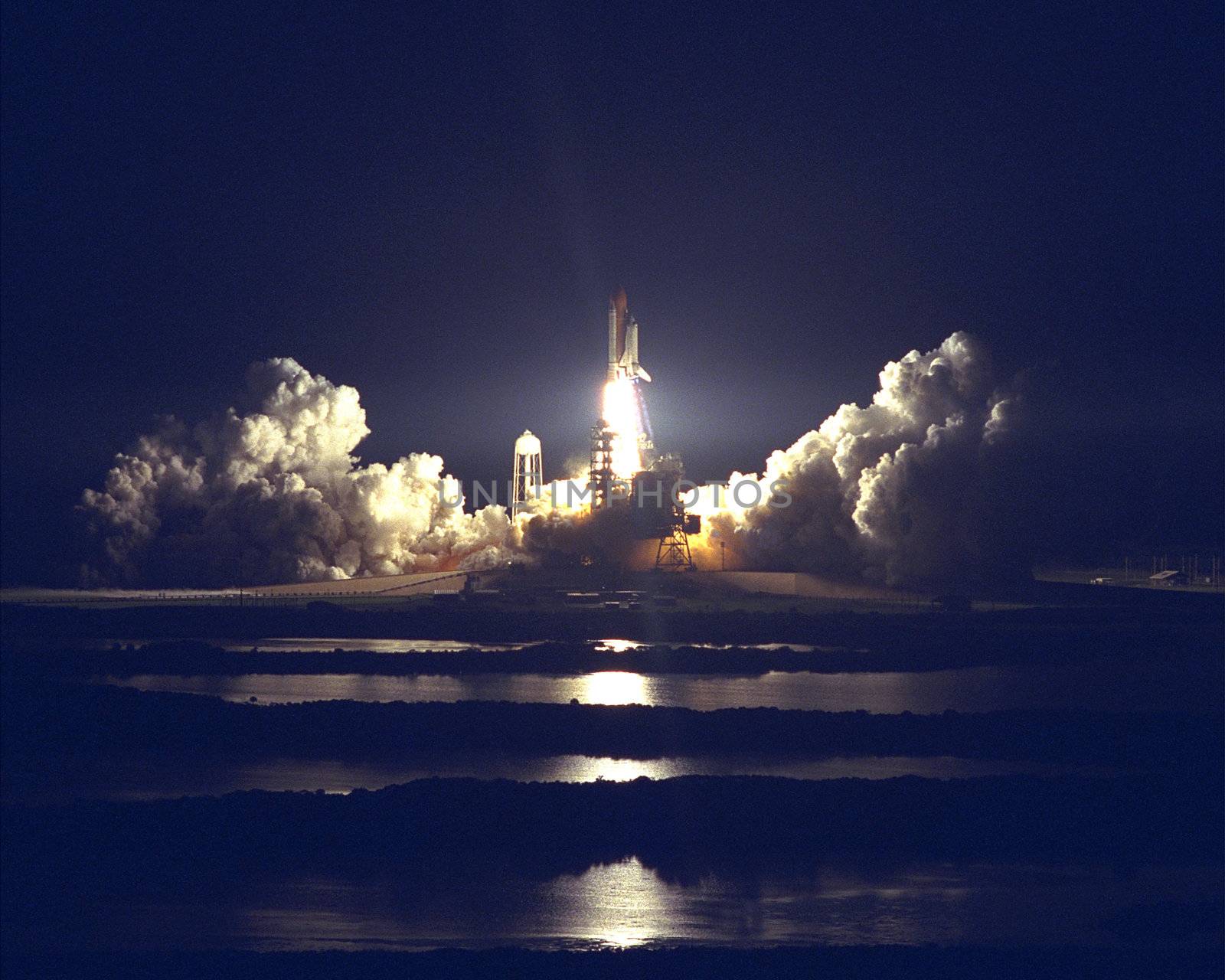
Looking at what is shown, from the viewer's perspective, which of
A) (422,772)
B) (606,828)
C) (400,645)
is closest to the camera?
(606,828)

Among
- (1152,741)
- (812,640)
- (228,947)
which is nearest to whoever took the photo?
(228,947)

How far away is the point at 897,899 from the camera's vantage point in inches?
899

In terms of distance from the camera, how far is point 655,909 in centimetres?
2262

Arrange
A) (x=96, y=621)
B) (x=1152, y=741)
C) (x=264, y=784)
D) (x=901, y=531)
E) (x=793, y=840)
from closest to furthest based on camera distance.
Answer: (x=793, y=840) < (x=264, y=784) < (x=1152, y=741) < (x=96, y=621) < (x=901, y=531)

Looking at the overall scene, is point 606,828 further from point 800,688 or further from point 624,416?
point 624,416

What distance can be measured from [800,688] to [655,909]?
20477mm

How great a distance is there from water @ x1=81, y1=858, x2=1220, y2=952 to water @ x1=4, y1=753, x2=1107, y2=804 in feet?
17.7

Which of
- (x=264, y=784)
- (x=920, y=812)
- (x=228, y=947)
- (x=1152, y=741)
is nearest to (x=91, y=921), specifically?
(x=228, y=947)

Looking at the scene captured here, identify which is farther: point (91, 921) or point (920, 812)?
point (920, 812)

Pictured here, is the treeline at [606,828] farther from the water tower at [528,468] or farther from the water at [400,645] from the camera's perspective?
the water tower at [528,468]

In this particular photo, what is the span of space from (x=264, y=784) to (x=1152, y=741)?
17804 mm

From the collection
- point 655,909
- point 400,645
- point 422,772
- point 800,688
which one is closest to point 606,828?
point 655,909

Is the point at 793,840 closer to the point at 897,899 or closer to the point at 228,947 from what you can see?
the point at 897,899

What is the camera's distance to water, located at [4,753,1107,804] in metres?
29.3
